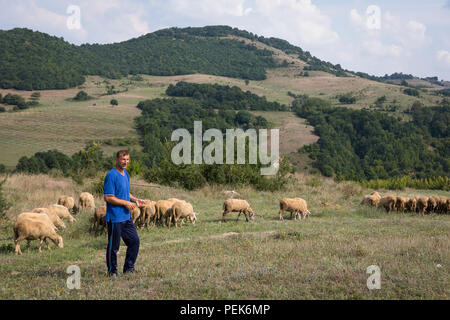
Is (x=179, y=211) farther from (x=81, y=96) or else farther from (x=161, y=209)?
(x=81, y=96)

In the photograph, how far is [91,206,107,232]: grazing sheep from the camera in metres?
12.1

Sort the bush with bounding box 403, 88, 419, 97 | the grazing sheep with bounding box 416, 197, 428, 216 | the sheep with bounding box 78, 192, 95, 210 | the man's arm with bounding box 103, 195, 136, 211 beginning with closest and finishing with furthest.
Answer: the man's arm with bounding box 103, 195, 136, 211
the sheep with bounding box 78, 192, 95, 210
the grazing sheep with bounding box 416, 197, 428, 216
the bush with bounding box 403, 88, 419, 97

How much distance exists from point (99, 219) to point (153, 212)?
6.59ft

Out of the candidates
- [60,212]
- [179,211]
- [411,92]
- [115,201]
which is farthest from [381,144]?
[115,201]

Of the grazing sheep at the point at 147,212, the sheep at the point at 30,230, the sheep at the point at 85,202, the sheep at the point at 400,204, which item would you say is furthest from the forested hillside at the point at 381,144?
the sheep at the point at 30,230

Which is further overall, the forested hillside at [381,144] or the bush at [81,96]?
the bush at [81,96]

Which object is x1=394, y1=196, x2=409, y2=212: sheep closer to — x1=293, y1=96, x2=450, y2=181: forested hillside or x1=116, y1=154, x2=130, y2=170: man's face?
x1=116, y1=154, x2=130, y2=170: man's face

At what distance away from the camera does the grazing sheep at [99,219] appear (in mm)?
12116

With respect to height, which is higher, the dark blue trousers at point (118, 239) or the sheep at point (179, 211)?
the dark blue trousers at point (118, 239)

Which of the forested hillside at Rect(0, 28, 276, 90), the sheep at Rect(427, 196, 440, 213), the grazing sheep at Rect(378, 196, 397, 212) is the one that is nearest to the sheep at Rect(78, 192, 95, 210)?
the grazing sheep at Rect(378, 196, 397, 212)

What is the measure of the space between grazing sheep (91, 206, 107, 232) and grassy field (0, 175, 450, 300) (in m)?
0.34

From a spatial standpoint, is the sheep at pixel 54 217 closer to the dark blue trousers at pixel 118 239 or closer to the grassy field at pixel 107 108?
the dark blue trousers at pixel 118 239
